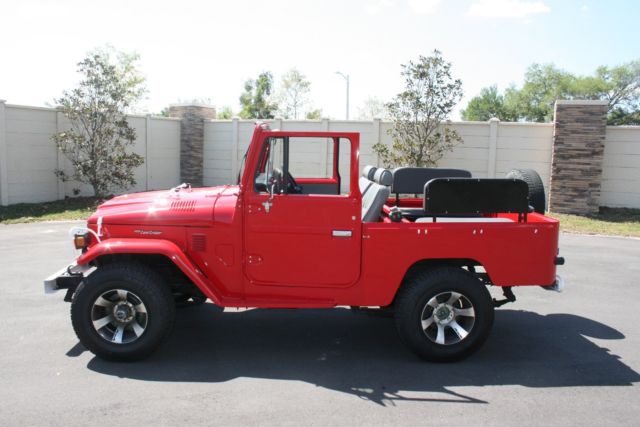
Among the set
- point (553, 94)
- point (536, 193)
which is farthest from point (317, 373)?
point (553, 94)

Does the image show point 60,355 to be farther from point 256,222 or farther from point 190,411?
point 256,222

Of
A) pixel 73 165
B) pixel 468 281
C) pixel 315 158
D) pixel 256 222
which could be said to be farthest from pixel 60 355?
pixel 315 158

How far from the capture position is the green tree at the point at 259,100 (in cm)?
4772

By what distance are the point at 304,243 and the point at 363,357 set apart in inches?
47.4

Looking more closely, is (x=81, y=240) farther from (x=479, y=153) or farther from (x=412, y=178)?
(x=479, y=153)

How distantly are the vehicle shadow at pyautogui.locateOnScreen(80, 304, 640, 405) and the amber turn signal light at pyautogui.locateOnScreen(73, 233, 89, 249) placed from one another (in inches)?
38.5

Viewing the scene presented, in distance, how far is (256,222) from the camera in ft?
16.2

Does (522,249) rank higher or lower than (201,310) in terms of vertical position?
higher

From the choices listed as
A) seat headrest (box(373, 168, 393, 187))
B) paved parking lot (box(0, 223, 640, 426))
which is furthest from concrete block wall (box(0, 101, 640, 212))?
seat headrest (box(373, 168, 393, 187))

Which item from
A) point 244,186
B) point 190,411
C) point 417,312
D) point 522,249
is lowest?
point 190,411

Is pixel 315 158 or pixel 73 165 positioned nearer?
pixel 73 165

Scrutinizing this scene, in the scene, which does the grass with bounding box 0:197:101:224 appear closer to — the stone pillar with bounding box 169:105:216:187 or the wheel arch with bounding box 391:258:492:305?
the stone pillar with bounding box 169:105:216:187

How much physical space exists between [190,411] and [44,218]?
11.2m

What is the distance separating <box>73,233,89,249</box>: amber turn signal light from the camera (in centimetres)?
499
